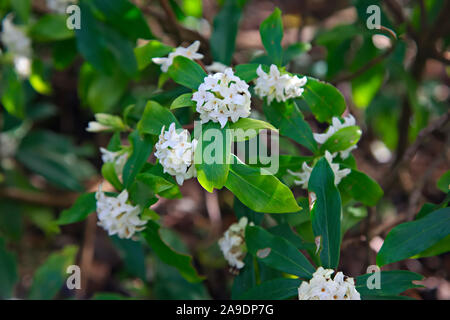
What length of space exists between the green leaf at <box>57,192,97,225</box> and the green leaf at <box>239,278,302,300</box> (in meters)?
0.43

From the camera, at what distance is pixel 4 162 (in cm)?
191

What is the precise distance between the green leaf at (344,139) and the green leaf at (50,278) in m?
1.01

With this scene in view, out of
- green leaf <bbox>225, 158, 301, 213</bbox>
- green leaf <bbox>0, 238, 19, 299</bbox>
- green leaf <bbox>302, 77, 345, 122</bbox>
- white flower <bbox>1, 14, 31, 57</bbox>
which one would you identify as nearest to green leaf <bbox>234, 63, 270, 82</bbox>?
green leaf <bbox>302, 77, 345, 122</bbox>

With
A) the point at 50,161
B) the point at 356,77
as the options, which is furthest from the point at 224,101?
the point at 50,161

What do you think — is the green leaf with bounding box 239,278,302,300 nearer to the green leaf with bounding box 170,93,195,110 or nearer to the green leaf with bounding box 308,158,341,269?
the green leaf with bounding box 308,158,341,269

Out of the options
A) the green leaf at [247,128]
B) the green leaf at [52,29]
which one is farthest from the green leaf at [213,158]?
the green leaf at [52,29]

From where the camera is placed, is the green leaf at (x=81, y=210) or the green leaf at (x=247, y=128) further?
the green leaf at (x=81, y=210)

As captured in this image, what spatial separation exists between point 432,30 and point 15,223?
1.77 metres

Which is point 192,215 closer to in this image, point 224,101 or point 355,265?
point 355,265

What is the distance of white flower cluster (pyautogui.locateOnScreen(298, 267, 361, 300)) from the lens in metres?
0.84

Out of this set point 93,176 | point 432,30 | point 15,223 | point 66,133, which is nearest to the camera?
point 432,30

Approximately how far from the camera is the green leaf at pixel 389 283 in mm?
902

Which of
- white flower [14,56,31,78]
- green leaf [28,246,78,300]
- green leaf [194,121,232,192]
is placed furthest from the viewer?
white flower [14,56,31,78]

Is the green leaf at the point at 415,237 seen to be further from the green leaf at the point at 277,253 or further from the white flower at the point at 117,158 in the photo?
the white flower at the point at 117,158
